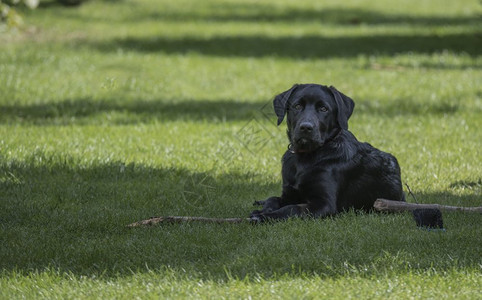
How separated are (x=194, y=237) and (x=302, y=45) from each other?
1658 centimetres

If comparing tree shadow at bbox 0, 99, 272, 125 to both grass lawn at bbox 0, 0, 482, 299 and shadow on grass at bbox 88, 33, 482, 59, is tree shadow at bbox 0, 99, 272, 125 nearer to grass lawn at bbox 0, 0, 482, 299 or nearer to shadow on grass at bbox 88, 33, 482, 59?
grass lawn at bbox 0, 0, 482, 299

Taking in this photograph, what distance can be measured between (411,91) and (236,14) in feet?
46.1

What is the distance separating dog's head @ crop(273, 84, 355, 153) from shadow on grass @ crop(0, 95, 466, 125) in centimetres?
492

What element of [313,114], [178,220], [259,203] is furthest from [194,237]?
[313,114]

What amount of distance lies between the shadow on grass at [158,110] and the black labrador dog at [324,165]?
4900mm

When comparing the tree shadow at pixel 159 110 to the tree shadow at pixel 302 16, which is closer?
the tree shadow at pixel 159 110

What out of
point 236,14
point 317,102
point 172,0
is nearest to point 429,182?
point 317,102

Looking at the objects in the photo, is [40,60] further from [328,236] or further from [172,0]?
[172,0]

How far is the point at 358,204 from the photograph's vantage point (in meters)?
7.68

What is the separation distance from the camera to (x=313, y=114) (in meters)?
7.33

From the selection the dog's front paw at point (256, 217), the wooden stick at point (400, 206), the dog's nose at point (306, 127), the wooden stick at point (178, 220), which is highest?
the dog's nose at point (306, 127)

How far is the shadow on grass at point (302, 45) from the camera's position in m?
21.3

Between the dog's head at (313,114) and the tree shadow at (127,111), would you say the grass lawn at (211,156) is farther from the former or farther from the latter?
the dog's head at (313,114)

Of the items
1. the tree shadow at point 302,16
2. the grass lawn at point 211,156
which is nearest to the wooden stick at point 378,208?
the grass lawn at point 211,156
